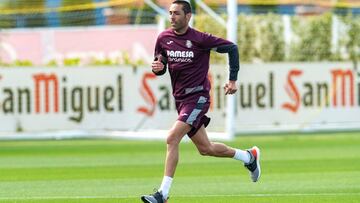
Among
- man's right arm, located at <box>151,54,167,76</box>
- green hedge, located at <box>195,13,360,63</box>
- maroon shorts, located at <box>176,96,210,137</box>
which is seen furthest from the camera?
green hedge, located at <box>195,13,360,63</box>

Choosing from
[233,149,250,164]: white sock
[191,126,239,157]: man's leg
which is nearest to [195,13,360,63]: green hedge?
[233,149,250,164]: white sock

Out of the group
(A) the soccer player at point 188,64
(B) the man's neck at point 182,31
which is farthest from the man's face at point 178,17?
(B) the man's neck at point 182,31

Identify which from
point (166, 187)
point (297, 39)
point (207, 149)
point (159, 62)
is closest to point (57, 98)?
point (297, 39)

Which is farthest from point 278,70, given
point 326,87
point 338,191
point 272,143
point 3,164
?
point 338,191

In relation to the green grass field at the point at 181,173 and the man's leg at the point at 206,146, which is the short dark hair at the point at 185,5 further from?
the green grass field at the point at 181,173

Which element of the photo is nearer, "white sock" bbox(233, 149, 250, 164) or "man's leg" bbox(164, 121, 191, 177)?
"man's leg" bbox(164, 121, 191, 177)

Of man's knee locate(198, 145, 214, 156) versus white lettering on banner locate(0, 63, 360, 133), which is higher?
man's knee locate(198, 145, 214, 156)

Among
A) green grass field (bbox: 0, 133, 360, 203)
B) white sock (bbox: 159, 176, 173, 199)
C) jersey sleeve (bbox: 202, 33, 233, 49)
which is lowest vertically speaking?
green grass field (bbox: 0, 133, 360, 203)

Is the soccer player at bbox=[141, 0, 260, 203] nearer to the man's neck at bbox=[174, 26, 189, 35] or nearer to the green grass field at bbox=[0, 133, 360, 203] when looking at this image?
the man's neck at bbox=[174, 26, 189, 35]

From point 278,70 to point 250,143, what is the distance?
435 centimetres

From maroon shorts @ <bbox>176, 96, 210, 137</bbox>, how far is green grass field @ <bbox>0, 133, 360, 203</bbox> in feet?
3.39

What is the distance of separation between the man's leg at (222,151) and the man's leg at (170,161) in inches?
16.7

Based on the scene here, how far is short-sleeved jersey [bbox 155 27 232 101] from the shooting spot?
1355 cm

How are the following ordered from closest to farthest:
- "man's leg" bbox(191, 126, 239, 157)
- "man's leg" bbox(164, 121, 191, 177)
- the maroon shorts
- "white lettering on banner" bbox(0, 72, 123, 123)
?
1. "man's leg" bbox(164, 121, 191, 177)
2. the maroon shorts
3. "man's leg" bbox(191, 126, 239, 157)
4. "white lettering on banner" bbox(0, 72, 123, 123)
